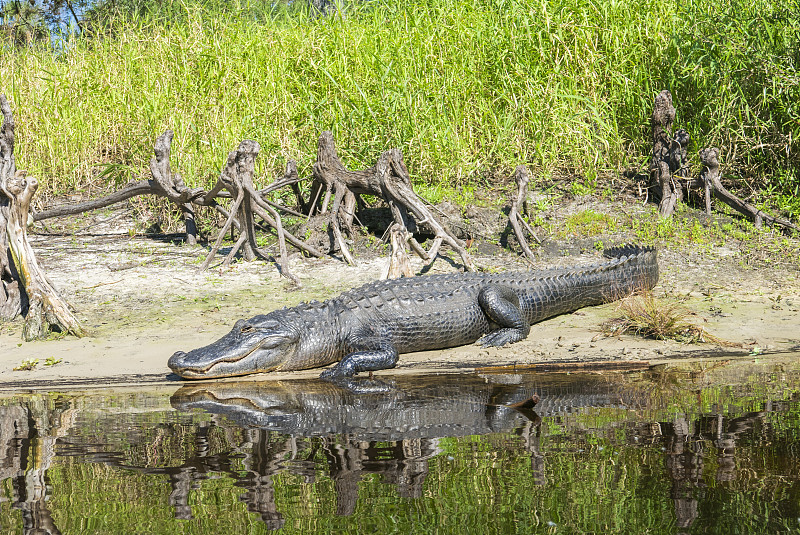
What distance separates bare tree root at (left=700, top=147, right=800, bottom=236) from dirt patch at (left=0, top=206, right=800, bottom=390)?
0.76 m

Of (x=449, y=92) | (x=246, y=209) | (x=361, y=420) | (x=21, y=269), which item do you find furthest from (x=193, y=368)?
(x=449, y=92)

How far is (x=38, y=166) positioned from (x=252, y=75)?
9.16 feet

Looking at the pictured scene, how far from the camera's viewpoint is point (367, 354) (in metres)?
4.82

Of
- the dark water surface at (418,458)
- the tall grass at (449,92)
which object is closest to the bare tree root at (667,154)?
the tall grass at (449,92)

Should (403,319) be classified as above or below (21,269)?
below

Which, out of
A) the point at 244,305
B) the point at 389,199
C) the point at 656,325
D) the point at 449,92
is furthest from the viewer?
the point at 449,92

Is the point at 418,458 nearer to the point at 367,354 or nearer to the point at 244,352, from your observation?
the point at 367,354

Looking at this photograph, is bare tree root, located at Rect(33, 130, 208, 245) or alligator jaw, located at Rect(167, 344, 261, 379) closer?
alligator jaw, located at Rect(167, 344, 261, 379)

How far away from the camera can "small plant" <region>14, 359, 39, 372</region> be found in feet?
15.5

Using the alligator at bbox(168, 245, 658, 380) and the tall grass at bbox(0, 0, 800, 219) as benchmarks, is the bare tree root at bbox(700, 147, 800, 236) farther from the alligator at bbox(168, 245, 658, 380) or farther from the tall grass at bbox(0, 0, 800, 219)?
the alligator at bbox(168, 245, 658, 380)

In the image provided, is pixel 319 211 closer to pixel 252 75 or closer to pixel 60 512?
pixel 252 75

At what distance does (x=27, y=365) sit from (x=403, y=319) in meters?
2.47

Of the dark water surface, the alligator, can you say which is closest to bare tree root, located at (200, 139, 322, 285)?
the alligator

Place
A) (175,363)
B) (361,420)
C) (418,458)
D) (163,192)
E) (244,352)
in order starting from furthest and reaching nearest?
(163,192) → (244,352) → (175,363) → (361,420) → (418,458)
